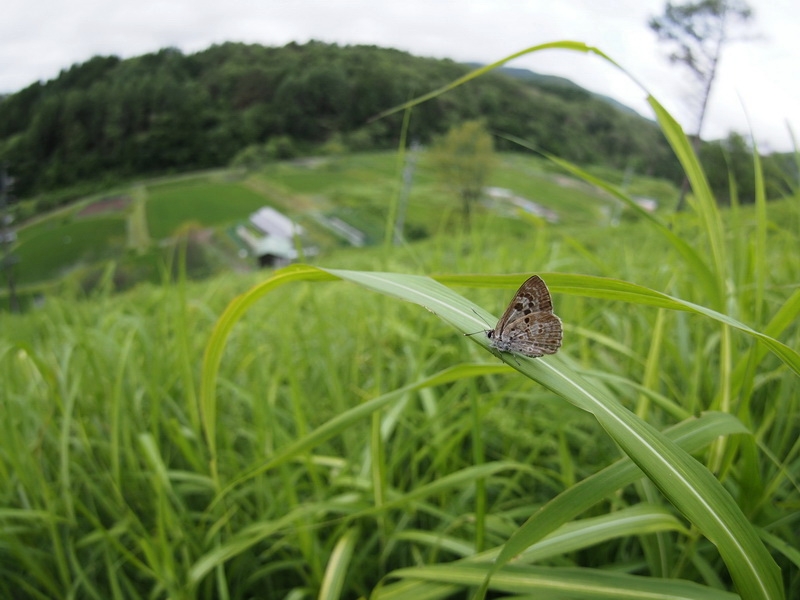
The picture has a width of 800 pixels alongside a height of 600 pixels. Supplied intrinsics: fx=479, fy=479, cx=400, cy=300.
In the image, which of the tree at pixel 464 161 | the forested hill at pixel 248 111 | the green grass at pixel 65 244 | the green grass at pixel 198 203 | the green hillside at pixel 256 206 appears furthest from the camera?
the tree at pixel 464 161

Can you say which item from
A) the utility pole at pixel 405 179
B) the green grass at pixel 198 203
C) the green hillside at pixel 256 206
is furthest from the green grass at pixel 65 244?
the utility pole at pixel 405 179

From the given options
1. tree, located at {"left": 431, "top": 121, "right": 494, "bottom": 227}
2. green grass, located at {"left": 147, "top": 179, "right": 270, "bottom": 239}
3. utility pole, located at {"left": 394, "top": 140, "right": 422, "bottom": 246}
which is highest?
tree, located at {"left": 431, "top": 121, "right": 494, "bottom": 227}

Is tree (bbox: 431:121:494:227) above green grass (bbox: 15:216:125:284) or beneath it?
above

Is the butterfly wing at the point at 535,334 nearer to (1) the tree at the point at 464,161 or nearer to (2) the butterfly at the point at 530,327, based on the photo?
(2) the butterfly at the point at 530,327

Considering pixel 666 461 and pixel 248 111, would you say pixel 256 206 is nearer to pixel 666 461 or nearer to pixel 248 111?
pixel 248 111

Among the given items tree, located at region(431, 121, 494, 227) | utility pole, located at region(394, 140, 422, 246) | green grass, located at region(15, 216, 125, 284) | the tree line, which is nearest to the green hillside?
green grass, located at region(15, 216, 125, 284)

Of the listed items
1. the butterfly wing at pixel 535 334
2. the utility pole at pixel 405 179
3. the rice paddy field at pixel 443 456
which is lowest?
the rice paddy field at pixel 443 456

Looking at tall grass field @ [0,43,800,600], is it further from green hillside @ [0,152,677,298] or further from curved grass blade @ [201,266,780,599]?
green hillside @ [0,152,677,298]
